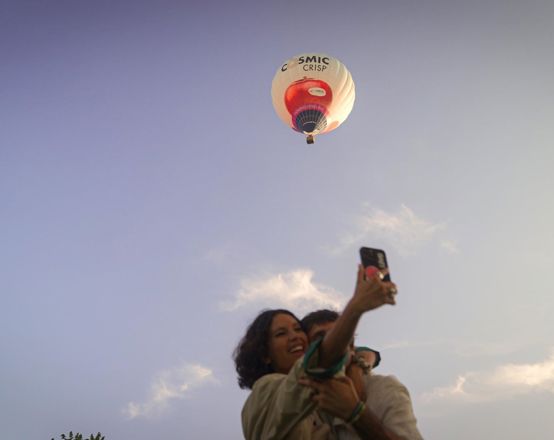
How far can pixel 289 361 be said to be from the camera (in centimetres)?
365

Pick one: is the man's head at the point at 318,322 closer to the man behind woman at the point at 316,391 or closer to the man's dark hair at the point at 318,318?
the man's dark hair at the point at 318,318

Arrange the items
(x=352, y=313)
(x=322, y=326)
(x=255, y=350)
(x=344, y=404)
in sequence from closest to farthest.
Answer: (x=352, y=313)
(x=344, y=404)
(x=322, y=326)
(x=255, y=350)

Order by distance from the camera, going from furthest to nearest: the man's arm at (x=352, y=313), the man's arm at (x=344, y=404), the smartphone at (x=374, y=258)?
the smartphone at (x=374, y=258)
the man's arm at (x=344, y=404)
the man's arm at (x=352, y=313)

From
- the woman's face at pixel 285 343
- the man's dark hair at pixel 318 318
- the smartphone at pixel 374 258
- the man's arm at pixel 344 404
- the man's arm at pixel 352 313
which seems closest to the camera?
the man's arm at pixel 352 313

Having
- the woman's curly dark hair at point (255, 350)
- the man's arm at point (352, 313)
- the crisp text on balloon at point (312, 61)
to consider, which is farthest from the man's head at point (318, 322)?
the crisp text on balloon at point (312, 61)

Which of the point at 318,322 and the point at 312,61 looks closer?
the point at 318,322

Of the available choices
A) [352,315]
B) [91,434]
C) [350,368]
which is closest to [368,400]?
[350,368]

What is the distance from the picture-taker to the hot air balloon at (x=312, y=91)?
49.6ft

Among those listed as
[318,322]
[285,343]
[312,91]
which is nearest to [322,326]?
[318,322]

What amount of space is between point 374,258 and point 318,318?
1.20 meters

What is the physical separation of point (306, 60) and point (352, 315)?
1418 cm

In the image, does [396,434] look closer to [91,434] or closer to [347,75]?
[347,75]

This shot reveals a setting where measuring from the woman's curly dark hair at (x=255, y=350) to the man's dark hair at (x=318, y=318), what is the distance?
0.09 metres

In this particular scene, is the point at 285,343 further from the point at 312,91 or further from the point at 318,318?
the point at 312,91
